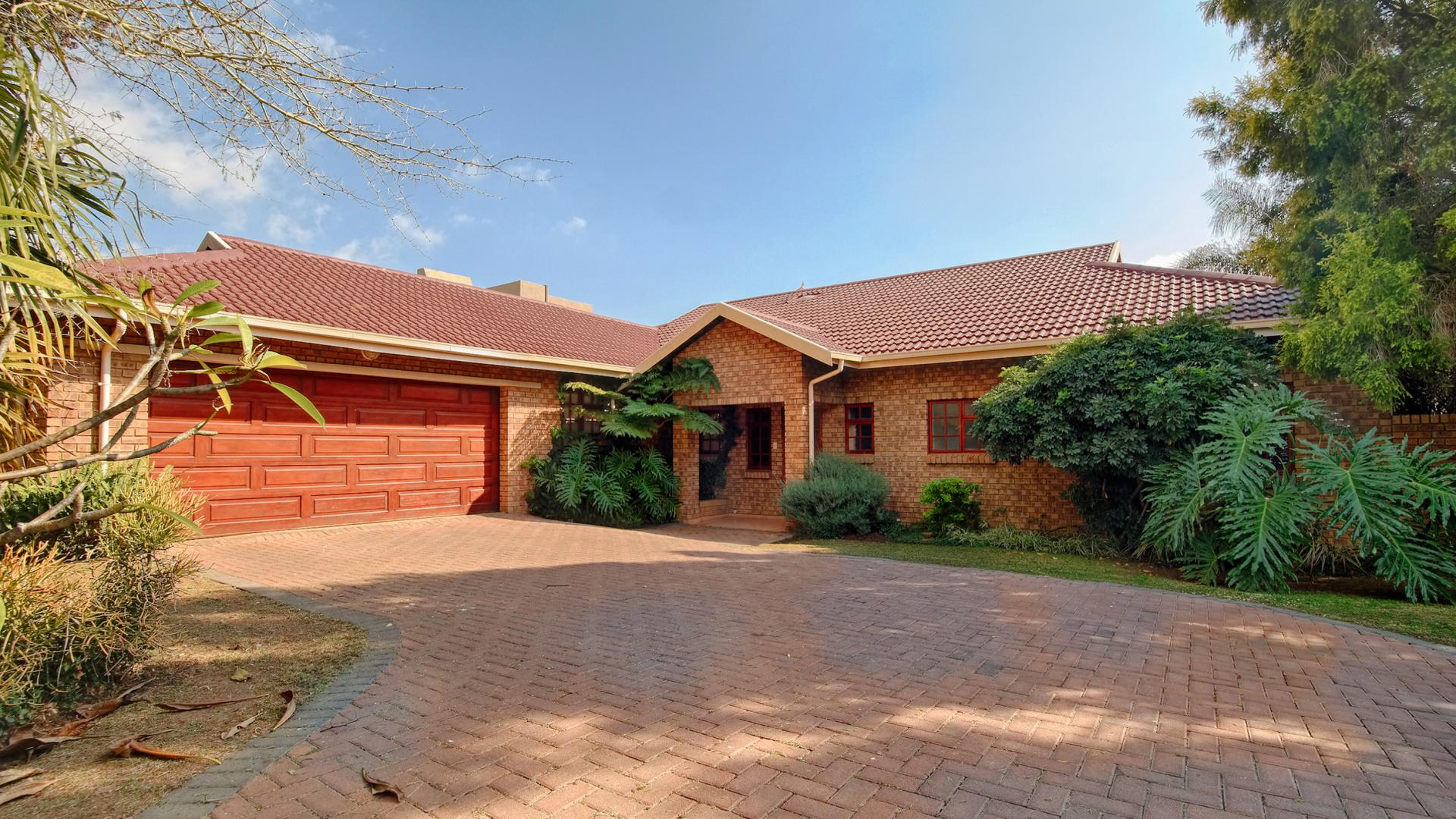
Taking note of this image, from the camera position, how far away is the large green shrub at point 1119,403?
9.12 meters

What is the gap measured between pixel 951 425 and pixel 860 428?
5.88 ft

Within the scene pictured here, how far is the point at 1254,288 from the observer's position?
11.7 metres

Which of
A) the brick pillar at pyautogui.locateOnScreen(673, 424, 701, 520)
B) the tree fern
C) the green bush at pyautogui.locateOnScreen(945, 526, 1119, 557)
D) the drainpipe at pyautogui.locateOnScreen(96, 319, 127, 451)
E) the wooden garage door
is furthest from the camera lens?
the brick pillar at pyautogui.locateOnScreen(673, 424, 701, 520)

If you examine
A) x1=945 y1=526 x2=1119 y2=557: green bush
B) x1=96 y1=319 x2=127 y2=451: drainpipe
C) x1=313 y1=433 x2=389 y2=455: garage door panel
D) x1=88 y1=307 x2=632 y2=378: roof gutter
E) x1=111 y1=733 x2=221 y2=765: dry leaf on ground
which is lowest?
x1=945 y1=526 x2=1119 y2=557: green bush

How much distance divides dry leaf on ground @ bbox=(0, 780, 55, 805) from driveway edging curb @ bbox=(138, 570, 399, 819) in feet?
1.94

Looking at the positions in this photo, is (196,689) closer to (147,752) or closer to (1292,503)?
(147,752)

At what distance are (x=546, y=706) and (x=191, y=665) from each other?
2.66 meters

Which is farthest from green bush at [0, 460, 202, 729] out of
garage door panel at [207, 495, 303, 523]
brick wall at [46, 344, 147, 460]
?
garage door panel at [207, 495, 303, 523]

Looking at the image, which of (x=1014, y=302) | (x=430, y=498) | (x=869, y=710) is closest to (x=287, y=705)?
(x=869, y=710)

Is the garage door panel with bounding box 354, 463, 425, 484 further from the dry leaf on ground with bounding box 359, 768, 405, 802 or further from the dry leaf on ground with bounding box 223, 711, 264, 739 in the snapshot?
the dry leaf on ground with bounding box 359, 768, 405, 802

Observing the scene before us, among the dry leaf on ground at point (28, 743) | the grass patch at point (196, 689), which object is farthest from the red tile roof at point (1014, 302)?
the dry leaf on ground at point (28, 743)

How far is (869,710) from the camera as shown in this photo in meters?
4.05

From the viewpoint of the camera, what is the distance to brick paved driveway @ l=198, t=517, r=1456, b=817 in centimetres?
308

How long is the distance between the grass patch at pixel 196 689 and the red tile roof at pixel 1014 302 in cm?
934
